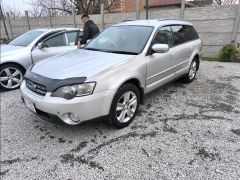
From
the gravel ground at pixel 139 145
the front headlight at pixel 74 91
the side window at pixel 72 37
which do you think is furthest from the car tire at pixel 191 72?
the side window at pixel 72 37

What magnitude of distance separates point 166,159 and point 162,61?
5.99ft

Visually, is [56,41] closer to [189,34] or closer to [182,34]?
[182,34]

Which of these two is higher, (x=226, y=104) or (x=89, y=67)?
(x=89, y=67)

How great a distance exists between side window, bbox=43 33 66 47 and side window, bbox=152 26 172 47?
3.00 metres

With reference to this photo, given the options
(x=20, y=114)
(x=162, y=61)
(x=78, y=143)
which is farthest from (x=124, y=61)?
(x=20, y=114)

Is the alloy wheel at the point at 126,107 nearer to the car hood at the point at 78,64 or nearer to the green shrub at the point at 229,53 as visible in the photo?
the car hood at the point at 78,64

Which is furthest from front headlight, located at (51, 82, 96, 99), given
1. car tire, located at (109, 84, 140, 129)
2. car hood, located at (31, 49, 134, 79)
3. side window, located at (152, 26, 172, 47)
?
side window, located at (152, 26, 172, 47)

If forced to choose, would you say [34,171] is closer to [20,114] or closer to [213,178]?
[20,114]

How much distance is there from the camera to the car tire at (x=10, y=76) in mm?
5082

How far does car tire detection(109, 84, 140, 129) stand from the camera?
9.99 feet

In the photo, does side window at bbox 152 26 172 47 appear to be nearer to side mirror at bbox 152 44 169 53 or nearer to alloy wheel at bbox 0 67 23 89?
side mirror at bbox 152 44 169 53

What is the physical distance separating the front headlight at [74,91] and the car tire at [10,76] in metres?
3.00

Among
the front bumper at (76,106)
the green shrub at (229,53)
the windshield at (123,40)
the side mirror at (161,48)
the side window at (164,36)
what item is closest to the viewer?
the front bumper at (76,106)

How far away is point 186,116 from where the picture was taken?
3.70 m
